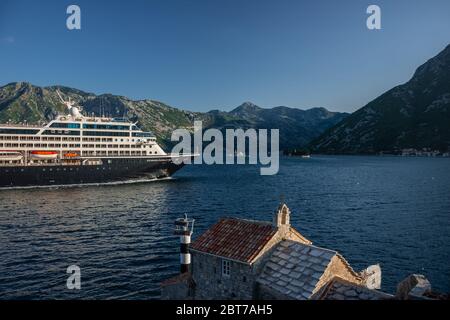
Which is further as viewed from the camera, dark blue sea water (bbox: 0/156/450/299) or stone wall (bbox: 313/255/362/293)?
dark blue sea water (bbox: 0/156/450/299)

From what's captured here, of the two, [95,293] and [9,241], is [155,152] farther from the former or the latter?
[95,293]

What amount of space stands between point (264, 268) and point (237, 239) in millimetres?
2307

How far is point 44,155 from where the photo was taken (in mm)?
94250

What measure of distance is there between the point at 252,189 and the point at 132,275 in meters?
67.2

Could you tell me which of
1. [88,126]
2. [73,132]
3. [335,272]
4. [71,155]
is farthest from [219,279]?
[88,126]

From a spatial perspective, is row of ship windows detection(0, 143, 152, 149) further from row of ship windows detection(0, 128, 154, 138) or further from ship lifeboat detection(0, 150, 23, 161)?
row of ship windows detection(0, 128, 154, 138)

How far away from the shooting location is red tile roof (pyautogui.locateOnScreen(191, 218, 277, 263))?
1986 centimetres

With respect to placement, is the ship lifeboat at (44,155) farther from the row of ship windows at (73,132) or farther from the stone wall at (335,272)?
the stone wall at (335,272)

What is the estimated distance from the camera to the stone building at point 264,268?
17797 mm

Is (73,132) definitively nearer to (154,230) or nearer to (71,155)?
(71,155)

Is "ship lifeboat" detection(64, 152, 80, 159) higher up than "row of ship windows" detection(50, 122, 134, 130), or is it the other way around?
"row of ship windows" detection(50, 122, 134, 130)

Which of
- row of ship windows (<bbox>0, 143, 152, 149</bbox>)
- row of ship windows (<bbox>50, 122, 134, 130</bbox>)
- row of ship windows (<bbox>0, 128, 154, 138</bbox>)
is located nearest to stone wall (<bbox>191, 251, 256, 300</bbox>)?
row of ship windows (<bbox>0, 143, 152, 149</bbox>)

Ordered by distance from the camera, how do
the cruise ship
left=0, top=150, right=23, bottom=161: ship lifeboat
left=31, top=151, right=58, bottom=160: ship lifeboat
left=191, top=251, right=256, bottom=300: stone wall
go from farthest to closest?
1. left=31, top=151, right=58, bottom=160: ship lifeboat
2. the cruise ship
3. left=0, top=150, right=23, bottom=161: ship lifeboat
4. left=191, top=251, right=256, bottom=300: stone wall

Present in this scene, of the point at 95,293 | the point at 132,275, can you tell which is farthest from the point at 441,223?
the point at 95,293
